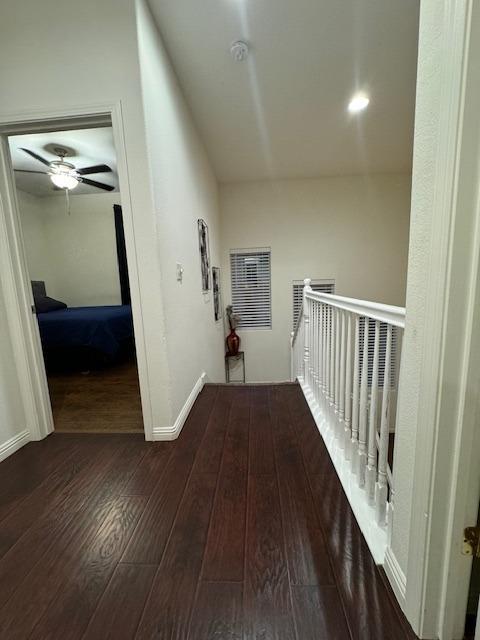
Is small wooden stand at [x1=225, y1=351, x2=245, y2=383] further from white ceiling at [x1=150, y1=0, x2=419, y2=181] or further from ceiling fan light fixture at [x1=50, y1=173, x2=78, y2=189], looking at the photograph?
ceiling fan light fixture at [x1=50, y1=173, x2=78, y2=189]

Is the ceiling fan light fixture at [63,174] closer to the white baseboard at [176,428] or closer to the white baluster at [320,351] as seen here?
the white baseboard at [176,428]

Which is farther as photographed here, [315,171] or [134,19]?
[315,171]

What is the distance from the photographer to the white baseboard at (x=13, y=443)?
1592 millimetres

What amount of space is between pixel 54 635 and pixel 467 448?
1264 mm

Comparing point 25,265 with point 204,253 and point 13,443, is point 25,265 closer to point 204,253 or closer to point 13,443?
point 13,443

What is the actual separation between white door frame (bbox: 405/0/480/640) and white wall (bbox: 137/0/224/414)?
1392 millimetres

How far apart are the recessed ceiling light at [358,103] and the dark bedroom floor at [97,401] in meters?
3.46

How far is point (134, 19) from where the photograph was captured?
1409 mm

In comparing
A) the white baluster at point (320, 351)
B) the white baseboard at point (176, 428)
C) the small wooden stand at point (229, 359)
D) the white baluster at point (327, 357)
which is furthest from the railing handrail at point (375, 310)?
the small wooden stand at point (229, 359)

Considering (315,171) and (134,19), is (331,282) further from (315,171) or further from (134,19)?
(134,19)

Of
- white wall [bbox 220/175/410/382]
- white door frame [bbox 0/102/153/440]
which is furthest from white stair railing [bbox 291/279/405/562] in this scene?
white wall [bbox 220/175/410/382]

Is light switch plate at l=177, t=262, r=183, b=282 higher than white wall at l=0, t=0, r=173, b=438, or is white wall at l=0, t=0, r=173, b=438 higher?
white wall at l=0, t=0, r=173, b=438

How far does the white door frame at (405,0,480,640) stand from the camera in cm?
56

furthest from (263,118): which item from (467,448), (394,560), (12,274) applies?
(394,560)
